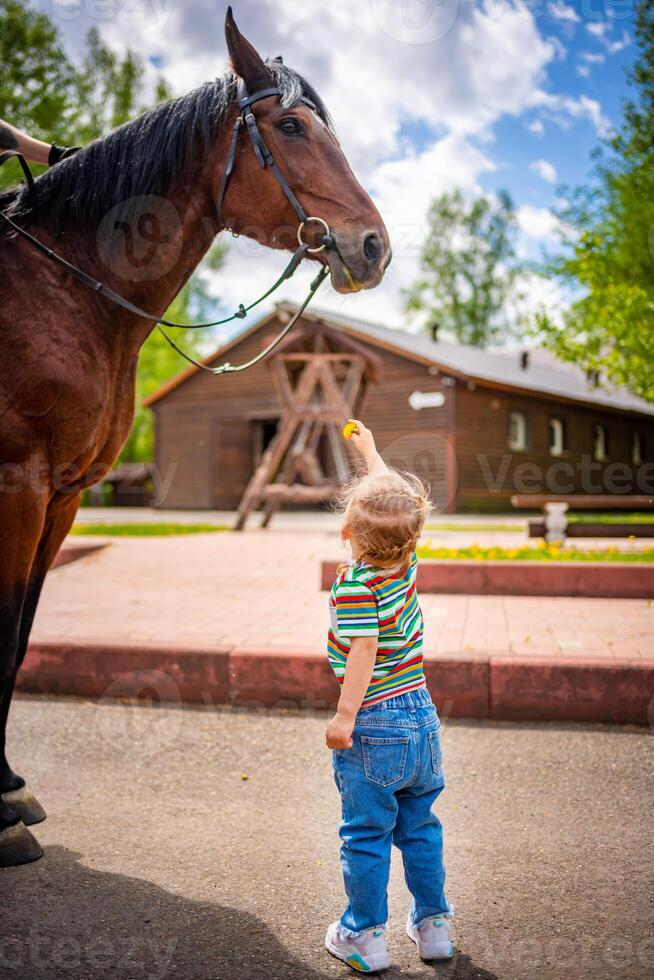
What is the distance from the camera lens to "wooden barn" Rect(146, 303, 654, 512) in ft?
77.3

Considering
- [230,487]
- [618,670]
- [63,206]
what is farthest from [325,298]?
[230,487]

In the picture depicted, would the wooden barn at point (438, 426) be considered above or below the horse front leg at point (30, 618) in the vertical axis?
above

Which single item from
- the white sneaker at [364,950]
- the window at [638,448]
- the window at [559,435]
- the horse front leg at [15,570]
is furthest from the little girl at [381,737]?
the window at [638,448]

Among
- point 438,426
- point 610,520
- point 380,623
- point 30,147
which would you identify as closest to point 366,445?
point 380,623

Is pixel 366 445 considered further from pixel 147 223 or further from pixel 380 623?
pixel 147 223

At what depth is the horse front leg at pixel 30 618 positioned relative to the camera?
2670 millimetres

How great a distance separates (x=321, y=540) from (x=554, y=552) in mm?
4631

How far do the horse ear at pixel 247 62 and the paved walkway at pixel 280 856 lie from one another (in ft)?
8.68

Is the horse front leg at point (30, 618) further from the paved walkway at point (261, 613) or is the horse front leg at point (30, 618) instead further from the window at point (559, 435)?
the window at point (559, 435)

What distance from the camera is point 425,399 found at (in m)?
23.6

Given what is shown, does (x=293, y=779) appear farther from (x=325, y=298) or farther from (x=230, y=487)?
(x=230, y=487)

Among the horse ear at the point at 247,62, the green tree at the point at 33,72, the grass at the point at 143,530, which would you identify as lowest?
the grass at the point at 143,530

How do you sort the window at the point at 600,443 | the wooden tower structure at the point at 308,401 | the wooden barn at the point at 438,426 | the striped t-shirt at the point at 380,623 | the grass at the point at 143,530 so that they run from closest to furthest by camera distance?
1. the striped t-shirt at the point at 380,623
2. the grass at the point at 143,530
3. the wooden tower structure at the point at 308,401
4. the wooden barn at the point at 438,426
5. the window at the point at 600,443

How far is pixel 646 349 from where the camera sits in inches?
355
